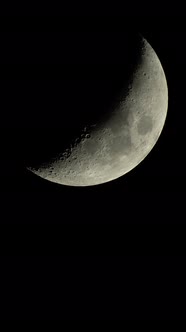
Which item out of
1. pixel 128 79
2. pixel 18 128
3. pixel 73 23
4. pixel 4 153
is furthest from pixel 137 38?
pixel 4 153

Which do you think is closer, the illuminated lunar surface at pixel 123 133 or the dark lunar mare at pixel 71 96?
the dark lunar mare at pixel 71 96

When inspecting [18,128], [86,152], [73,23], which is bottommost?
[86,152]

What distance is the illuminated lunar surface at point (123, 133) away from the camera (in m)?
4.20

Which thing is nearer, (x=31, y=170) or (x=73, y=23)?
(x=73, y=23)

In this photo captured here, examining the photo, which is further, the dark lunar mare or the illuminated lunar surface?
the illuminated lunar surface

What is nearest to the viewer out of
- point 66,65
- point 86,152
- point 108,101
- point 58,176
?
point 66,65

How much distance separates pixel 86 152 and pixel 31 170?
3.11ft

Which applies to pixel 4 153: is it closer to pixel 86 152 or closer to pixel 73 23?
pixel 86 152

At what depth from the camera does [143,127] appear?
14.3ft

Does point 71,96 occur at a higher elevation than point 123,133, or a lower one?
higher

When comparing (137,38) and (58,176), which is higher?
(137,38)

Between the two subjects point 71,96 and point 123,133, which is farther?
point 123,133

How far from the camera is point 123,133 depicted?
13.9ft

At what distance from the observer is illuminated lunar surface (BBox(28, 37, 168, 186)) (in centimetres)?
420
